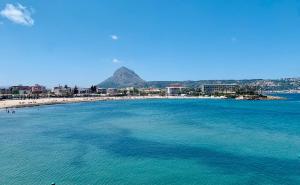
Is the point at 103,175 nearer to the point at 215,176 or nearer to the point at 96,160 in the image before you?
the point at 96,160

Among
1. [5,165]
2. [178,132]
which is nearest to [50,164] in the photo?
[5,165]

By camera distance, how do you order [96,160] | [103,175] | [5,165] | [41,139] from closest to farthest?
[103,175] → [5,165] → [96,160] → [41,139]

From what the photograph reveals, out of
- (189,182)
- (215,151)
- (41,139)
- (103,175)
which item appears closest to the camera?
(189,182)

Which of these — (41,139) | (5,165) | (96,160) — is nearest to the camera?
(5,165)

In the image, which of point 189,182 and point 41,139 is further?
point 41,139

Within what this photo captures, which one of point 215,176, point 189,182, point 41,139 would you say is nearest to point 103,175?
point 189,182

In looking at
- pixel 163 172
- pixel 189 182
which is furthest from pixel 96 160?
pixel 189 182

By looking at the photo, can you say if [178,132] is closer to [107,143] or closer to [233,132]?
[233,132]

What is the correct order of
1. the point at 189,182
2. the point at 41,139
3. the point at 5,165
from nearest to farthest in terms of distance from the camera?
the point at 189,182 < the point at 5,165 < the point at 41,139

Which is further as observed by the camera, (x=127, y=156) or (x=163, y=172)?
(x=127, y=156)
